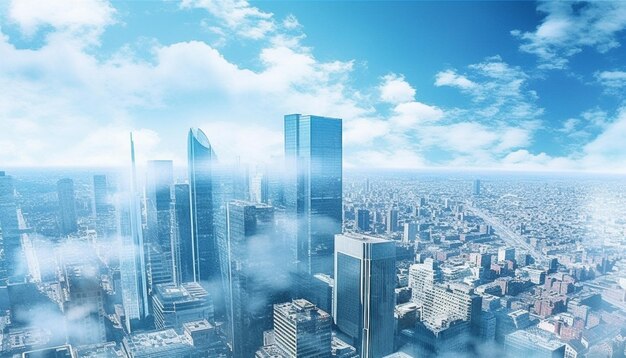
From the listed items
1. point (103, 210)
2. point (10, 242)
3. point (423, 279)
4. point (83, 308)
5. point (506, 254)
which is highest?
point (103, 210)

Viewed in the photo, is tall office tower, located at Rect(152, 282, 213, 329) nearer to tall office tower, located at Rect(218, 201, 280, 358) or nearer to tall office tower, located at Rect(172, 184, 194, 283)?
tall office tower, located at Rect(218, 201, 280, 358)

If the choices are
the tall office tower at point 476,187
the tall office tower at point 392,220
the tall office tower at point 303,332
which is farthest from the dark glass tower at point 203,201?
the tall office tower at point 476,187

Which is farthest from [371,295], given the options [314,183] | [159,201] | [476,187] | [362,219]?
[159,201]

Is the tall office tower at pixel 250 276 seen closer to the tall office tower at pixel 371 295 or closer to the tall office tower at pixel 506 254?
the tall office tower at pixel 371 295

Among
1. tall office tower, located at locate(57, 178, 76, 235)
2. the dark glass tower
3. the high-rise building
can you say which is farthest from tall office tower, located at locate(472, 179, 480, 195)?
tall office tower, located at locate(57, 178, 76, 235)

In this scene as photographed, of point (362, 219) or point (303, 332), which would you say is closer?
point (303, 332)

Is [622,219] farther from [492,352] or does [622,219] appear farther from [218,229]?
[218,229]

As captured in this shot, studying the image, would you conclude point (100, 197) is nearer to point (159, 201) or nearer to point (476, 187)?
point (159, 201)

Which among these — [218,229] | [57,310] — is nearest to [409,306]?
[218,229]
